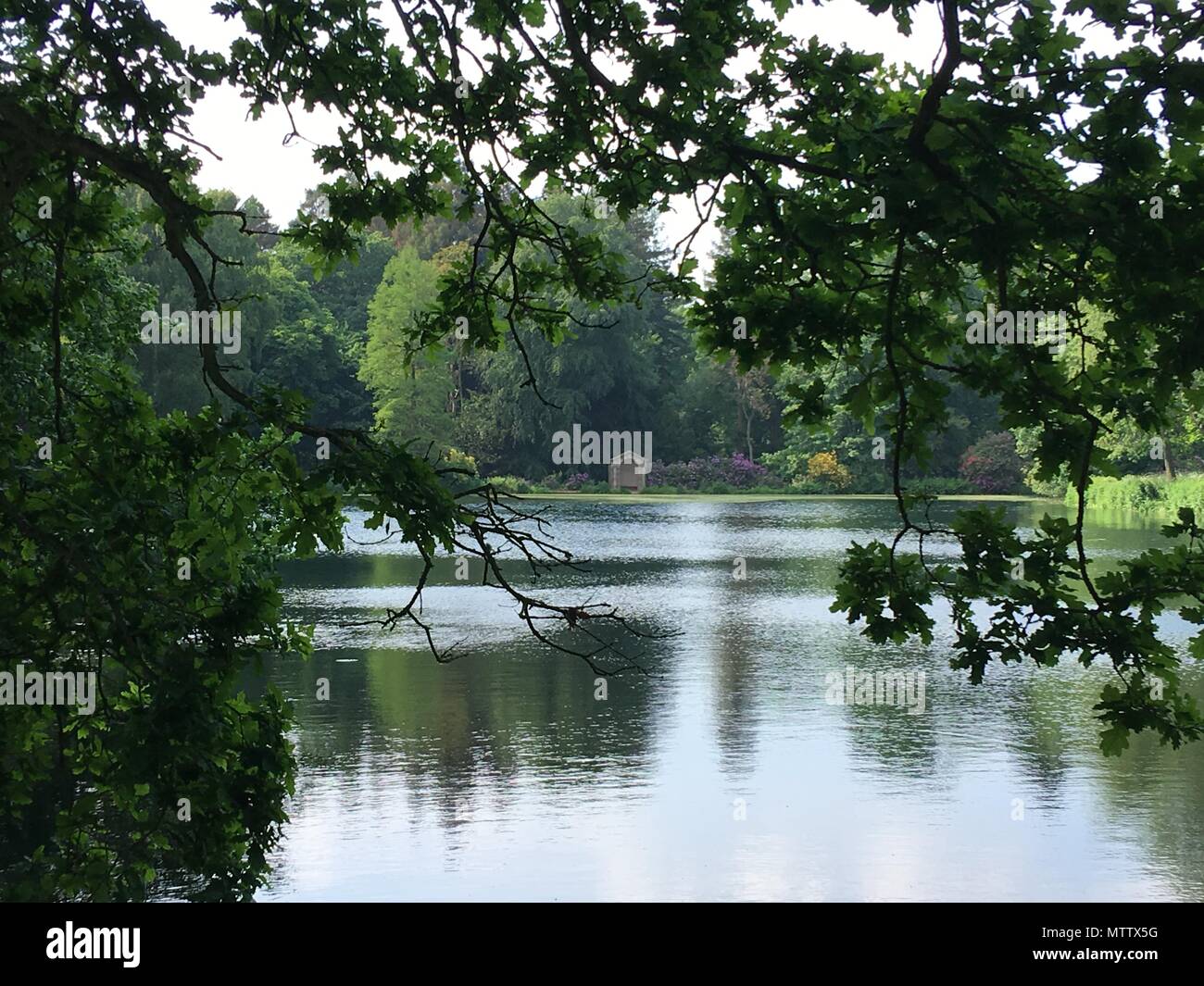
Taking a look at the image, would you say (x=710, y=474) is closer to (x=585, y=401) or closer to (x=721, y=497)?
(x=721, y=497)

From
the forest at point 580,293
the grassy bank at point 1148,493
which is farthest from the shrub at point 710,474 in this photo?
the forest at point 580,293

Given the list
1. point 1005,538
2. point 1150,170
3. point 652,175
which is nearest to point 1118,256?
point 1150,170

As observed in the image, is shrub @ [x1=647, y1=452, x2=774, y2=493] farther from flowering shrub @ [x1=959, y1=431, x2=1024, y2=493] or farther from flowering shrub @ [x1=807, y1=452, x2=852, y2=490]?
flowering shrub @ [x1=959, y1=431, x2=1024, y2=493]

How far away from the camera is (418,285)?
54594 mm

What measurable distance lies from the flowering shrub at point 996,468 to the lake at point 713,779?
35933mm

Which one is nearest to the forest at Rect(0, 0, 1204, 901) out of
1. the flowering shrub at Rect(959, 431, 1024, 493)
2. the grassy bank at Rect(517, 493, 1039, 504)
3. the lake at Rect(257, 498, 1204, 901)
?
the lake at Rect(257, 498, 1204, 901)

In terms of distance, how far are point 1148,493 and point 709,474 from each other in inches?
751

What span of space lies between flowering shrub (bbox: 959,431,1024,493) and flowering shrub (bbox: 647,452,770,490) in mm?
7720

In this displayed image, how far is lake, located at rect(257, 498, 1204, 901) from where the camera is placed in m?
9.53

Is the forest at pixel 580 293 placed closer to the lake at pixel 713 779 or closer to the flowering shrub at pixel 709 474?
the lake at pixel 713 779

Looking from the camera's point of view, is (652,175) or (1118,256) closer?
(1118,256)

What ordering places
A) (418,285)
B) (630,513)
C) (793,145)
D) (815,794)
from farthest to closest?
1. (418,285)
2. (630,513)
3. (815,794)
4. (793,145)

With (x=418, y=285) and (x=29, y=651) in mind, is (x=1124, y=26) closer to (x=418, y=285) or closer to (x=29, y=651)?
(x=29, y=651)
